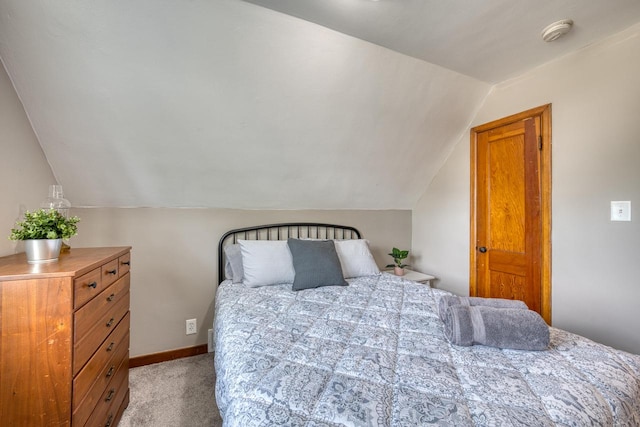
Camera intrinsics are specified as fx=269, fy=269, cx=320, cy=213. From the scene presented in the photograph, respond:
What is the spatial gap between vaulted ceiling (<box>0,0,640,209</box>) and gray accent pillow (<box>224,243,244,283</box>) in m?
0.42

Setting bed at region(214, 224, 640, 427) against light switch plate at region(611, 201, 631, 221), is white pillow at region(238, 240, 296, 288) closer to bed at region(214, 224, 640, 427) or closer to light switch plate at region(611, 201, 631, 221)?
bed at region(214, 224, 640, 427)

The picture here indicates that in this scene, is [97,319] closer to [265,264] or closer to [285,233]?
[265,264]

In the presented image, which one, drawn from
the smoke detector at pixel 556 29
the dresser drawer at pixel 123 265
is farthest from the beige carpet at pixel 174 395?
the smoke detector at pixel 556 29

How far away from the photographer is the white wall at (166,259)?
84.0 inches

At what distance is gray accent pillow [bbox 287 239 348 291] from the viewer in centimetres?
204

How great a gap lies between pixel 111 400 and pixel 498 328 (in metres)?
1.99

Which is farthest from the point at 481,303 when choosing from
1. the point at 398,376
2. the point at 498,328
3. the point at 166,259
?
the point at 166,259

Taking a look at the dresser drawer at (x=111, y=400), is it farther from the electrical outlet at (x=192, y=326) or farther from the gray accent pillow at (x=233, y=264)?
the gray accent pillow at (x=233, y=264)

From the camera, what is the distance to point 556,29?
1.63m

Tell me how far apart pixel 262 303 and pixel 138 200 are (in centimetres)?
137

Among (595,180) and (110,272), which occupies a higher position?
(595,180)

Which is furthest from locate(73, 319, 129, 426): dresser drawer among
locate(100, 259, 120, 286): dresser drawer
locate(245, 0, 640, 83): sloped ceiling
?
locate(245, 0, 640, 83): sloped ceiling

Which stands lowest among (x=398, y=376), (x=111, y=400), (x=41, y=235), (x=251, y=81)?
(x=111, y=400)

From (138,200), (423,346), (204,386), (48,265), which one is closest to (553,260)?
(423,346)
